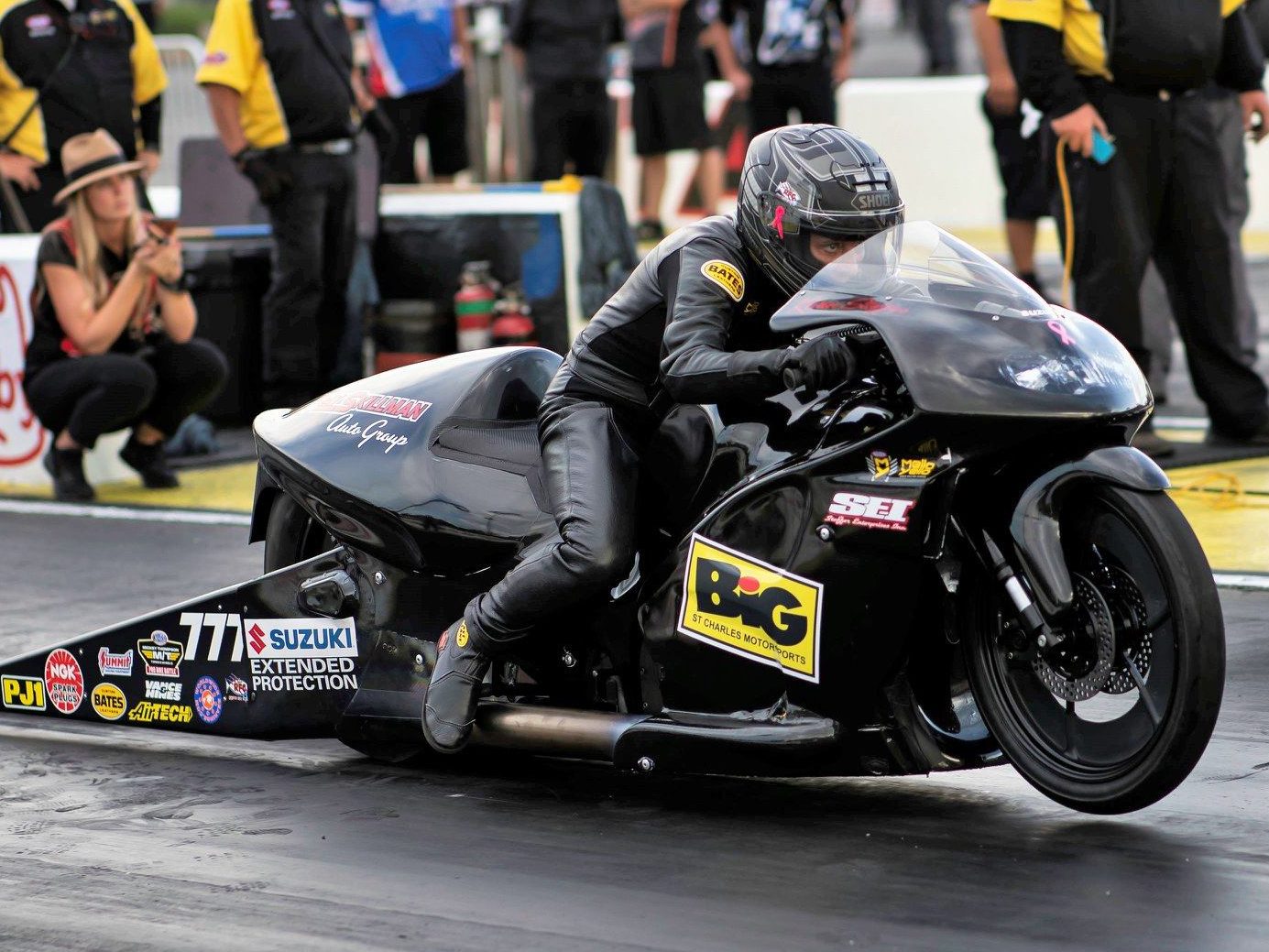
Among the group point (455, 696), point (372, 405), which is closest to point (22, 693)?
point (372, 405)

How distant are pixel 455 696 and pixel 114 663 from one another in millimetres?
1229

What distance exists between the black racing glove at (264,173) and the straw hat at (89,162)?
1.63m

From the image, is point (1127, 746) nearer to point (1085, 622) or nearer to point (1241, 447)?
point (1085, 622)

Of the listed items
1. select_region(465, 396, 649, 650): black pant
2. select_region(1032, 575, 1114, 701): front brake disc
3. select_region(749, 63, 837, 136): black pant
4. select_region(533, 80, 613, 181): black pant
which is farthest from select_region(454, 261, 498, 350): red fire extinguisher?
select_region(1032, 575, 1114, 701): front brake disc

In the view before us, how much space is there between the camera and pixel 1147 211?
9.30 metres

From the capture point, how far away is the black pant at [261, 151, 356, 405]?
37.6ft

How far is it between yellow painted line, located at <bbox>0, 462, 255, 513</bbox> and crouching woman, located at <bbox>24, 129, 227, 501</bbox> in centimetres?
22

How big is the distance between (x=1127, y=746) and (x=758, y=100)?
34.6 feet

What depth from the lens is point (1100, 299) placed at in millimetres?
9273

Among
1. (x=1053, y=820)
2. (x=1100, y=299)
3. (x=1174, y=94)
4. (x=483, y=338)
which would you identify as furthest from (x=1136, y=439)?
(x=1053, y=820)

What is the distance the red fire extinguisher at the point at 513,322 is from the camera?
1195 cm

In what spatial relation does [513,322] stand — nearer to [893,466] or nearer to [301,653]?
[301,653]

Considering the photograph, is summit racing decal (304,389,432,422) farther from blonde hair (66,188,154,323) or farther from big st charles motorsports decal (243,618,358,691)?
blonde hair (66,188,154,323)

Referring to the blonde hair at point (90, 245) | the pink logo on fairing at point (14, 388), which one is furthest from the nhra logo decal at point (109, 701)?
the pink logo on fairing at point (14, 388)
